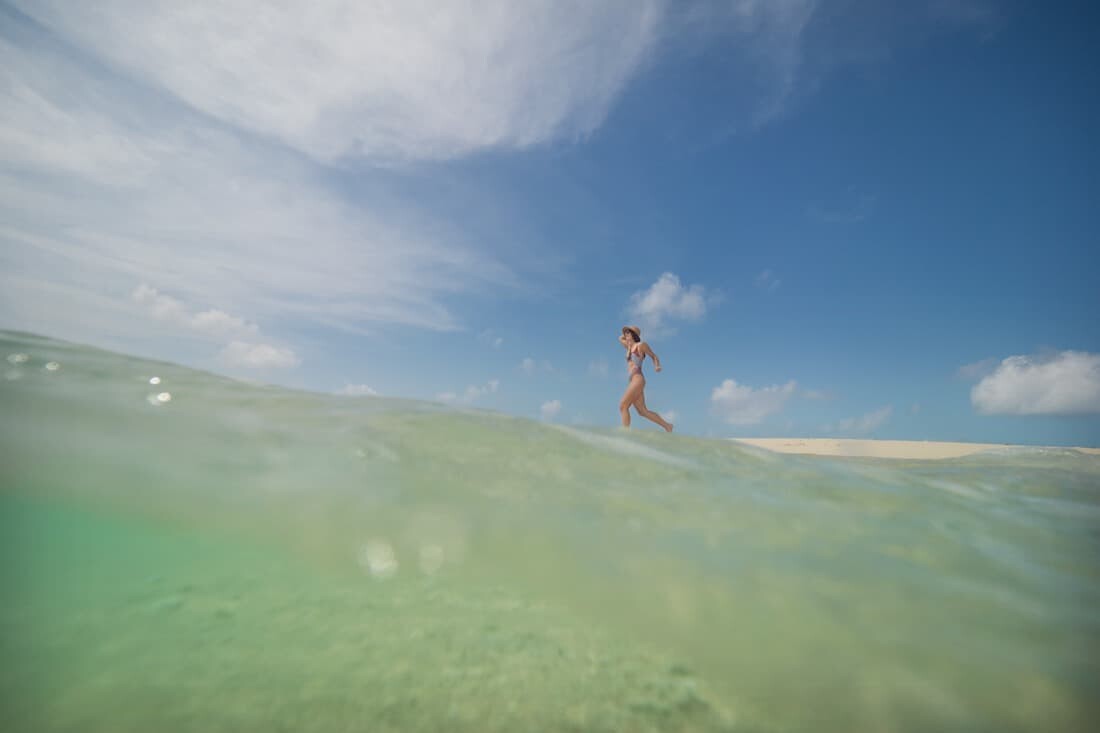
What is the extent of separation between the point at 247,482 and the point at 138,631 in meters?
1.41

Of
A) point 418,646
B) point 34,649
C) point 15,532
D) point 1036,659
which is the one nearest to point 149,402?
point 15,532

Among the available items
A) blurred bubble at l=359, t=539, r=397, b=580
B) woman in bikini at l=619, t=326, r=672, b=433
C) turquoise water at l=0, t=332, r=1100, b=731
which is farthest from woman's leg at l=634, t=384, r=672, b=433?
blurred bubble at l=359, t=539, r=397, b=580

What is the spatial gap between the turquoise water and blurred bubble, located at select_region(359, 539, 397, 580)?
1cm

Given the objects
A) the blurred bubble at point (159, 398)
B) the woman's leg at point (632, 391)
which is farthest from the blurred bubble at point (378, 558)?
the woman's leg at point (632, 391)

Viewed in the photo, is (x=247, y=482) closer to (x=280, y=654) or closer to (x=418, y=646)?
(x=280, y=654)

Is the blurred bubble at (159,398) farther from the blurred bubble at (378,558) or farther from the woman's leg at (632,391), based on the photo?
the woman's leg at (632,391)

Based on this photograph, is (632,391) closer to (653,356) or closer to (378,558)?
(653,356)

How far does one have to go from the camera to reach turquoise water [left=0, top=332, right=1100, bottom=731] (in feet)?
7.23

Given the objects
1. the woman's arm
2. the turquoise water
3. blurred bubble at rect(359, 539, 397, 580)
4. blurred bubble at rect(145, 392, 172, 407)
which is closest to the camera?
the turquoise water

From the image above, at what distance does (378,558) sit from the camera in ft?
11.4

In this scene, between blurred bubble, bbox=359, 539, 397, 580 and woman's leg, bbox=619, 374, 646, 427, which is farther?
woman's leg, bbox=619, 374, 646, 427

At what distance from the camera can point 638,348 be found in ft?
39.8

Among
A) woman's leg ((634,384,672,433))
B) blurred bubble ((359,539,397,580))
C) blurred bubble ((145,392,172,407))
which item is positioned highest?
woman's leg ((634,384,672,433))

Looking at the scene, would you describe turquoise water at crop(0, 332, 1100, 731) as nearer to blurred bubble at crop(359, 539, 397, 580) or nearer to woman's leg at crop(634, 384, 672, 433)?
blurred bubble at crop(359, 539, 397, 580)
